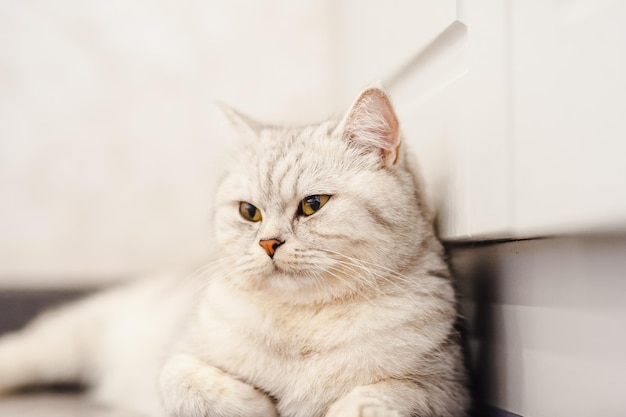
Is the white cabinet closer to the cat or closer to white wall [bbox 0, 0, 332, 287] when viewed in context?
the cat

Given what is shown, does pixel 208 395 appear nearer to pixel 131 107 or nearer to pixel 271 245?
pixel 271 245

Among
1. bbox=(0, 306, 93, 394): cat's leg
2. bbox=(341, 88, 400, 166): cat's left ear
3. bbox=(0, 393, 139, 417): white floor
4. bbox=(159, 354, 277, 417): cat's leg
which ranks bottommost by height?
bbox=(0, 393, 139, 417): white floor

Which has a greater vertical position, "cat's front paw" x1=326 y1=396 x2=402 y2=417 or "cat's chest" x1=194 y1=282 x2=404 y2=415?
"cat's chest" x1=194 y1=282 x2=404 y2=415

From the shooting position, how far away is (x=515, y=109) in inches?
42.0

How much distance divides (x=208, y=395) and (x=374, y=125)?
580 mm

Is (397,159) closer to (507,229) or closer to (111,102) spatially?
(507,229)

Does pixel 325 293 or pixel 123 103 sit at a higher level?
pixel 123 103

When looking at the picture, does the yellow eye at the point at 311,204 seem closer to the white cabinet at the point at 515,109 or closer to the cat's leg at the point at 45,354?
the white cabinet at the point at 515,109

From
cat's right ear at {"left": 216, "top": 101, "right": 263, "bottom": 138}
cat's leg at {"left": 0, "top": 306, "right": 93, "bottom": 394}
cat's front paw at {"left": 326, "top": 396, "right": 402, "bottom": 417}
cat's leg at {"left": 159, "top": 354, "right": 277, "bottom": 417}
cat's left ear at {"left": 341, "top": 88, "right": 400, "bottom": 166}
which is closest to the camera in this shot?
cat's front paw at {"left": 326, "top": 396, "right": 402, "bottom": 417}

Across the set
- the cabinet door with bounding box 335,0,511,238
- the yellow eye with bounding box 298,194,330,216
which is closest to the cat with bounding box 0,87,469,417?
the yellow eye with bounding box 298,194,330,216

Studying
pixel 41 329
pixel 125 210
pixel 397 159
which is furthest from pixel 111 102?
pixel 397 159

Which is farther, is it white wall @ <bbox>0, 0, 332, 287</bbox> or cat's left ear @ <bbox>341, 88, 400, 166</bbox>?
white wall @ <bbox>0, 0, 332, 287</bbox>

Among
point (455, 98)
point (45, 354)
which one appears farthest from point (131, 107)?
point (455, 98)

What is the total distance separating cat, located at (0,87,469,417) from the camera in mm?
1052
